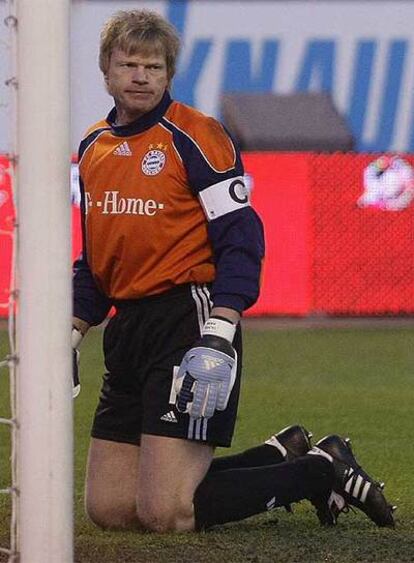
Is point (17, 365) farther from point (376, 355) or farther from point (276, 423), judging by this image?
point (376, 355)

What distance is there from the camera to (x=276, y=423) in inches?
347

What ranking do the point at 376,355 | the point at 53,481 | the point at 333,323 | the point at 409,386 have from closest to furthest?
the point at 53,481
the point at 409,386
the point at 376,355
the point at 333,323

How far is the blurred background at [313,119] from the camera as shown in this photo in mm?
17188

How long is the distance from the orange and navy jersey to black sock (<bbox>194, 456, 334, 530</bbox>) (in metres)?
0.66

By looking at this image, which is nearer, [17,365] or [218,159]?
[17,365]

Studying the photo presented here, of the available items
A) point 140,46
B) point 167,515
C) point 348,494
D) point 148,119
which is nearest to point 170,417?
point 167,515

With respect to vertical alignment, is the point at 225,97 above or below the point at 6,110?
above

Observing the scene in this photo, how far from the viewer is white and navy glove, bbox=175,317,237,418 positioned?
484 cm

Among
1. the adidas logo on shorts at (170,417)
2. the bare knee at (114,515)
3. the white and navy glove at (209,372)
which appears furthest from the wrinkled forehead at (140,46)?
the bare knee at (114,515)

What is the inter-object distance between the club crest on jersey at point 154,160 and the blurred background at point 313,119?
459 inches

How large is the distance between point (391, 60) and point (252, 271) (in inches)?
680

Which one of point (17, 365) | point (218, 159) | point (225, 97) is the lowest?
point (17, 365)

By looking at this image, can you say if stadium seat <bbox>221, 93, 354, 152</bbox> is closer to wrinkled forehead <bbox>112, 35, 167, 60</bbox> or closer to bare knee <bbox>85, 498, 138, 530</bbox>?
bare knee <bbox>85, 498, 138, 530</bbox>

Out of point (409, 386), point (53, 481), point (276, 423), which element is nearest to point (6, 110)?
point (53, 481)
